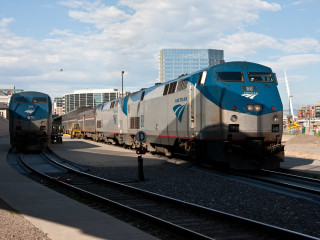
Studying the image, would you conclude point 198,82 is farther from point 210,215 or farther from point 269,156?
point 210,215

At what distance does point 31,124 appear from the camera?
25562 mm

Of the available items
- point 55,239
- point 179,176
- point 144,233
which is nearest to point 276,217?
point 144,233

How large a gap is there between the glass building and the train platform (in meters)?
170

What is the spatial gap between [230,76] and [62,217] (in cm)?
969

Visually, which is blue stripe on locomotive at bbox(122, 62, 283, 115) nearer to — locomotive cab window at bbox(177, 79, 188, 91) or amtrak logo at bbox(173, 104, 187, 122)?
locomotive cab window at bbox(177, 79, 188, 91)

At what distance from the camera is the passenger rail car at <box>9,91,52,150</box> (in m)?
25.2

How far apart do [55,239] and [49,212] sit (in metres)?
2.06

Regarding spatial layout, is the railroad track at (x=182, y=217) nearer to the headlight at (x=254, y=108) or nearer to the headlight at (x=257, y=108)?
the headlight at (x=254, y=108)

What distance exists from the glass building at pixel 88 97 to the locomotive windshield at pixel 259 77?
165 metres

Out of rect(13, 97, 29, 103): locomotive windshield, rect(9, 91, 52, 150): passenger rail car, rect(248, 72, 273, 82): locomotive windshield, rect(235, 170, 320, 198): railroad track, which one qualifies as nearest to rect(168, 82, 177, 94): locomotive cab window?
rect(248, 72, 273, 82): locomotive windshield

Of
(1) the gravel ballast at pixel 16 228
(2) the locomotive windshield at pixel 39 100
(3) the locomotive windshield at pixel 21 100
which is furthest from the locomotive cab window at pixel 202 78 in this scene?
(3) the locomotive windshield at pixel 21 100

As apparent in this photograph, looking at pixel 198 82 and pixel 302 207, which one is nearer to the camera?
pixel 302 207

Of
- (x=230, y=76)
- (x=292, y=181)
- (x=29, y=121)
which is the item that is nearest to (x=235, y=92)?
(x=230, y=76)

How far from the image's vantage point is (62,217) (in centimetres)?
750
